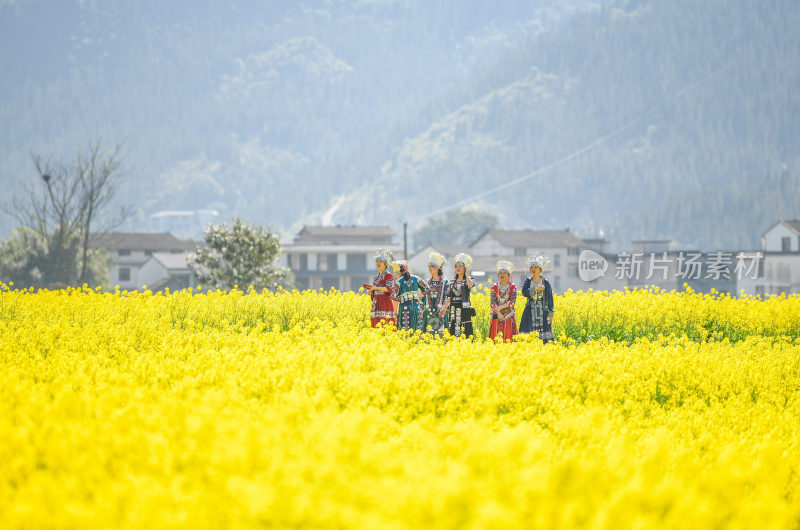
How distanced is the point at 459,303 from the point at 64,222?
49688 mm

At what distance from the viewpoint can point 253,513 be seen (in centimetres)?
379

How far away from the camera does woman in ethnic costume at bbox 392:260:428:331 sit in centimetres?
1430

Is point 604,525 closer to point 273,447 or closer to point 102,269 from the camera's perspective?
point 273,447

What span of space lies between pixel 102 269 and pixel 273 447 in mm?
76768

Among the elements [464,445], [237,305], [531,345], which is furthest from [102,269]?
[464,445]

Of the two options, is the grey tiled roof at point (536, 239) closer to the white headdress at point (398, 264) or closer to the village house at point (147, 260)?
the village house at point (147, 260)

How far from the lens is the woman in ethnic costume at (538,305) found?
1383cm

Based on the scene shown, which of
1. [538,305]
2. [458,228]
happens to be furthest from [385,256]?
[458,228]

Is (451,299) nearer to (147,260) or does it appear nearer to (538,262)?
(538,262)

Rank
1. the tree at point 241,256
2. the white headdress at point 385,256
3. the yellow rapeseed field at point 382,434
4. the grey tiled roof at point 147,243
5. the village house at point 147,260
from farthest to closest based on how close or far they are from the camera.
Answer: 1. the grey tiled roof at point 147,243
2. the village house at point 147,260
3. the tree at point 241,256
4. the white headdress at point 385,256
5. the yellow rapeseed field at point 382,434

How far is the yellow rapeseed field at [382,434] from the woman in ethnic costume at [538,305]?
2423 millimetres

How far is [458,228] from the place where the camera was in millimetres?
170625

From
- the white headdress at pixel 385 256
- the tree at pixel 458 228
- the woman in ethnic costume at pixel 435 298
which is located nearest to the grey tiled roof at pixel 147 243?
the tree at pixel 458 228

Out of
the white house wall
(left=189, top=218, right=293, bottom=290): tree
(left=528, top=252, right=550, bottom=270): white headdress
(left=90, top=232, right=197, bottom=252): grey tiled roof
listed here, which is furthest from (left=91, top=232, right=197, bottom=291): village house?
(left=528, top=252, right=550, bottom=270): white headdress
